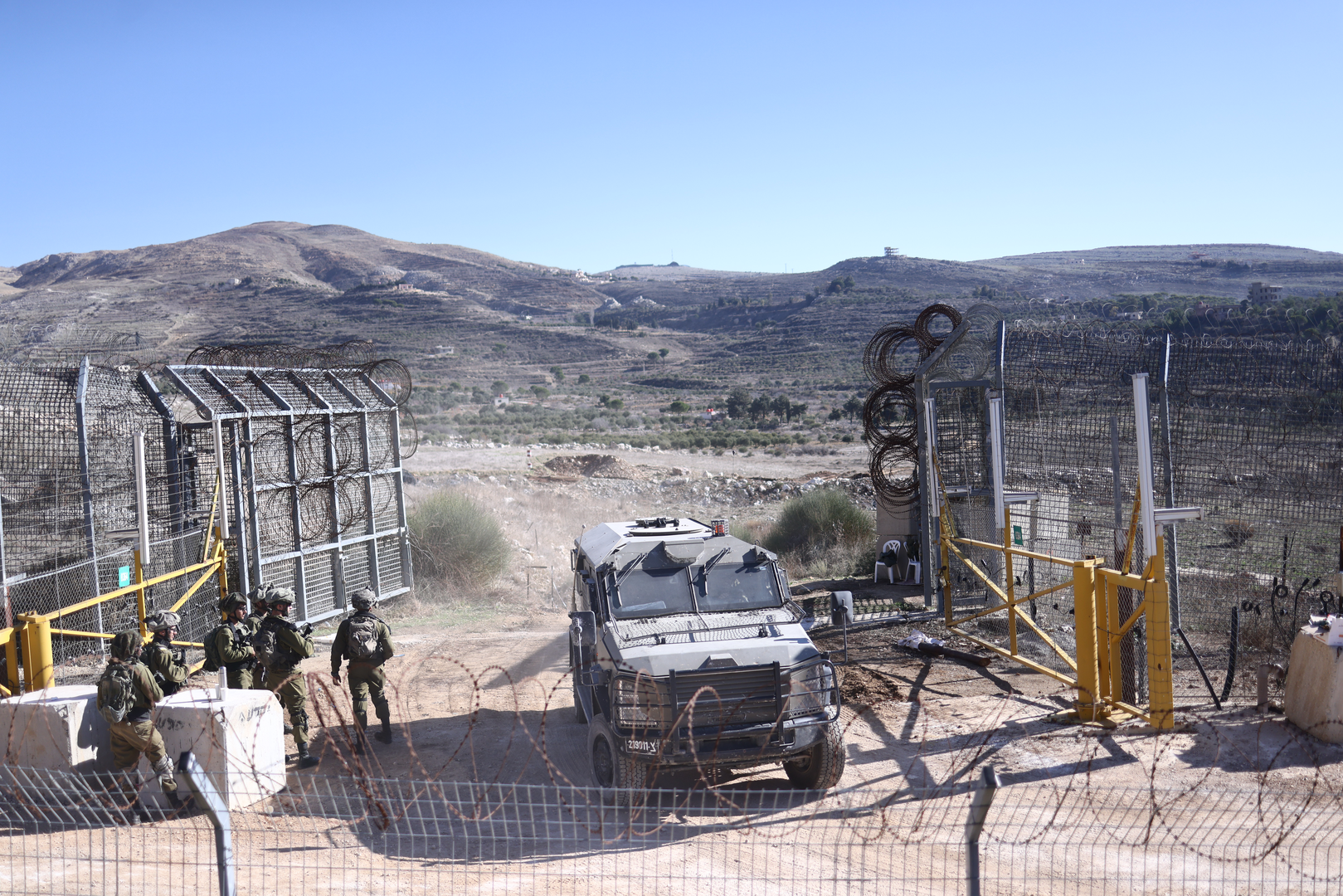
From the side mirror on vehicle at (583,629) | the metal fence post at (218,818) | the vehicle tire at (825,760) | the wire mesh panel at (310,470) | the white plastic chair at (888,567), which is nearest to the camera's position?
the metal fence post at (218,818)

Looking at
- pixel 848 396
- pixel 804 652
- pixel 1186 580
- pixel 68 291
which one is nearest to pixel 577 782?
pixel 804 652

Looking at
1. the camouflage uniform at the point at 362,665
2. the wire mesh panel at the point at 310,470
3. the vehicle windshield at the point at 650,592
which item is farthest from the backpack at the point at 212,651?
the wire mesh panel at the point at 310,470

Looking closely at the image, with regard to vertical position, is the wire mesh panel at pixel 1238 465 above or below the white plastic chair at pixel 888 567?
above

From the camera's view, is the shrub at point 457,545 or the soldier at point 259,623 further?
the shrub at point 457,545

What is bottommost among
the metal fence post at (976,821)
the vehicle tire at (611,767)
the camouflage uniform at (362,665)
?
the vehicle tire at (611,767)

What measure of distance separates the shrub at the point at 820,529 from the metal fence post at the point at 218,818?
1504 centimetres

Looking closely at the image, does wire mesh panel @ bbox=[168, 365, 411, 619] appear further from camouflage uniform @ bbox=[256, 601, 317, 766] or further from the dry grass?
camouflage uniform @ bbox=[256, 601, 317, 766]

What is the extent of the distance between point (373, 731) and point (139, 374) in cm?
529

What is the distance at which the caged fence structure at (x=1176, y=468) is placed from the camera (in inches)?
400

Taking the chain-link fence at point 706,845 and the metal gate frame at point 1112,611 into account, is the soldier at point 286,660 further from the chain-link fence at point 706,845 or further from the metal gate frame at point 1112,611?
the metal gate frame at point 1112,611

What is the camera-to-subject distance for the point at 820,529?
19.2m

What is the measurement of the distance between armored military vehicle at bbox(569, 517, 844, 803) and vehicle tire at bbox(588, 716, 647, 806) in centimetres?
1

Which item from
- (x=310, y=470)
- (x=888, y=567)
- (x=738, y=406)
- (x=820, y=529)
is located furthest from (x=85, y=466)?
(x=738, y=406)

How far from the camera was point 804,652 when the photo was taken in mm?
7285
